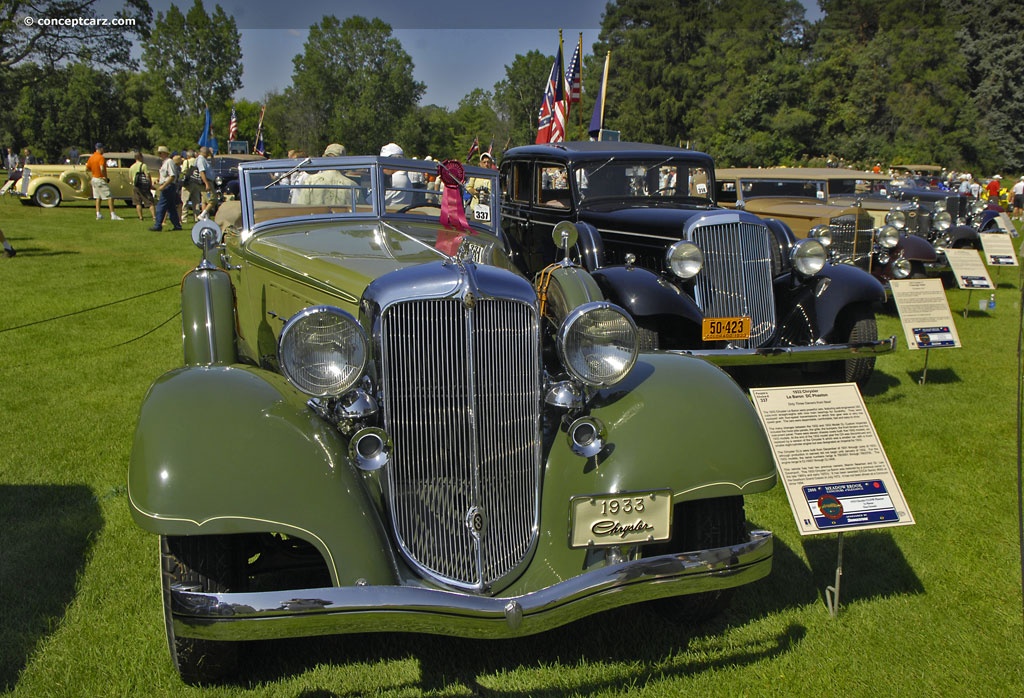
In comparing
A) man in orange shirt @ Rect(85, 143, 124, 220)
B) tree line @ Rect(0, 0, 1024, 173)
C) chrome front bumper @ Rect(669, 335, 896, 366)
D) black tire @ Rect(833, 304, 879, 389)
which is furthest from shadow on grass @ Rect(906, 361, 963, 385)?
tree line @ Rect(0, 0, 1024, 173)

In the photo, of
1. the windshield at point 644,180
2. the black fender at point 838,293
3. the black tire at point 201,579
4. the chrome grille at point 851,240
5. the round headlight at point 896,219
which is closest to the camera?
the black tire at point 201,579

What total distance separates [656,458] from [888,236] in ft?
26.7

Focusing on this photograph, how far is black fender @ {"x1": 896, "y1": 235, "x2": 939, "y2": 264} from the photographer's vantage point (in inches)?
410

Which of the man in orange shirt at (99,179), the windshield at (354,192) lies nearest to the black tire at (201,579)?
the windshield at (354,192)

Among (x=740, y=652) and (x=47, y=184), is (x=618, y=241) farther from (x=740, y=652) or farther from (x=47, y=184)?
(x=47, y=184)

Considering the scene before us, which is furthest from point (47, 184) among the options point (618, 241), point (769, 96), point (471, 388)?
point (769, 96)

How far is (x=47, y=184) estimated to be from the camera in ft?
72.6

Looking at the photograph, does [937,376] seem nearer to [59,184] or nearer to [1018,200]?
[59,184]

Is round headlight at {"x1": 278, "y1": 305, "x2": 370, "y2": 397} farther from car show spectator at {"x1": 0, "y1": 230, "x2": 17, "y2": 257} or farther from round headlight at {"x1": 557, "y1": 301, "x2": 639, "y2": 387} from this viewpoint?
car show spectator at {"x1": 0, "y1": 230, "x2": 17, "y2": 257}

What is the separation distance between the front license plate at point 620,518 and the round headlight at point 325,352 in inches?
33.4

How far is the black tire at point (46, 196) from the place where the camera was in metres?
22.0

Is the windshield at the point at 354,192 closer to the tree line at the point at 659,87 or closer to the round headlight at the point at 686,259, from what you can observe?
the round headlight at the point at 686,259

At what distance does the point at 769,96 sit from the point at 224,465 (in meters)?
51.9

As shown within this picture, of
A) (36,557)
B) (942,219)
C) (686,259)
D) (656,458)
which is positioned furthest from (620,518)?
(942,219)
